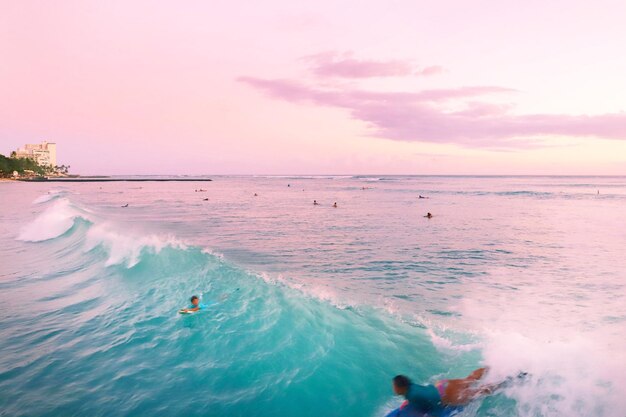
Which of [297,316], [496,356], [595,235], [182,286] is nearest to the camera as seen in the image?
[496,356]

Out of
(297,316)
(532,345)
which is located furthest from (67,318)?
(532,345)

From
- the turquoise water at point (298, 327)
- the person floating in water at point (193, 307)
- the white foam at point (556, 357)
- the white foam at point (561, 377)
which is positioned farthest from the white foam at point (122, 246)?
the white foam at point (561, 377)

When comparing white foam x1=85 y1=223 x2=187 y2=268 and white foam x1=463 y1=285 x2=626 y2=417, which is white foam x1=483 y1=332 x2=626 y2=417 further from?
white foam x1=85 y1=223 x2=187 y2=268

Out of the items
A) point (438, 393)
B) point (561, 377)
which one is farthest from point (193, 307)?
point (561, 377)

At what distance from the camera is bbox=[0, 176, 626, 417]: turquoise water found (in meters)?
7.67

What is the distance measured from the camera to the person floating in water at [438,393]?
21.9 ft

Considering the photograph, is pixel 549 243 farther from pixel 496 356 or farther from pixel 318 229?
pixel 496 356

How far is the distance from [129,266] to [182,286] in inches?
190

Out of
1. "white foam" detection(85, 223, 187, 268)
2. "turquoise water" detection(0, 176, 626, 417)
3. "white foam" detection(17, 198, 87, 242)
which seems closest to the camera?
"turquoise water" detection(0, 176, 626, 417)

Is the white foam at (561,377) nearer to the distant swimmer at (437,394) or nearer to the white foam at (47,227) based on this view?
the distant swimmer at (437,394)

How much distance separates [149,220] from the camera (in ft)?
127

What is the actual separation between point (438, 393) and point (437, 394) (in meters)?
0.05

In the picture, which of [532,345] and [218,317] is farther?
[218,317]

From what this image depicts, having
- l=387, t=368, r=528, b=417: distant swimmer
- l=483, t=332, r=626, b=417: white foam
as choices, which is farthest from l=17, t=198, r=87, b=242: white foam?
l=483, t=332, r=626, b=417: white foam
